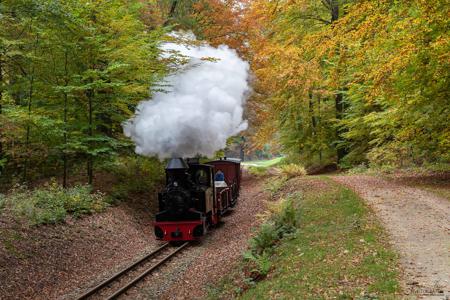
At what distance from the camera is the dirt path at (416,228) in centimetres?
703

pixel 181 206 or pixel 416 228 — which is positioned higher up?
pixel 181 206

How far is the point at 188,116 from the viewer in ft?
44.4

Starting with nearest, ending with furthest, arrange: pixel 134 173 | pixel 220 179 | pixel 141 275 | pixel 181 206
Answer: pixel 141 275 < pixel 181 206 < pixel 220 179 < pixel 134 173

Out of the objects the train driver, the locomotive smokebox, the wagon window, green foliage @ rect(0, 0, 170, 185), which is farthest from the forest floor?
green foliage @ rect(0, 0, 170, 185)

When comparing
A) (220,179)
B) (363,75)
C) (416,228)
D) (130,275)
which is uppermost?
(363,75)

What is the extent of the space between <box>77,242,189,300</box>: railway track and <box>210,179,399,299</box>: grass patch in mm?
2108

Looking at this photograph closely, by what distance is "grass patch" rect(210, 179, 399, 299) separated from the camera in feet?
23.4

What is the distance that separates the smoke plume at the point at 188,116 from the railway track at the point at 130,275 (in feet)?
9.95

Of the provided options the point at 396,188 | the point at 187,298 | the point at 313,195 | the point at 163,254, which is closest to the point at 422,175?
the point at 396,188

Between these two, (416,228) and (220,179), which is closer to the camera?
(416,228)

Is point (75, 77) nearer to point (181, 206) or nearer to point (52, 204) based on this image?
point (52, 204)

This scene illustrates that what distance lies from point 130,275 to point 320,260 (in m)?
5.01

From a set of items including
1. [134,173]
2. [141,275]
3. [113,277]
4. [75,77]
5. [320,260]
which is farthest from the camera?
[134,173]

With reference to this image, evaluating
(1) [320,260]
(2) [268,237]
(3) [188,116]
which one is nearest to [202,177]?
(3) [188,116]
